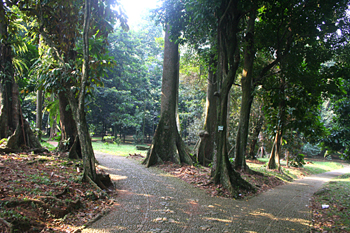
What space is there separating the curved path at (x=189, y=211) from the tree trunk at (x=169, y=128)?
106 inches

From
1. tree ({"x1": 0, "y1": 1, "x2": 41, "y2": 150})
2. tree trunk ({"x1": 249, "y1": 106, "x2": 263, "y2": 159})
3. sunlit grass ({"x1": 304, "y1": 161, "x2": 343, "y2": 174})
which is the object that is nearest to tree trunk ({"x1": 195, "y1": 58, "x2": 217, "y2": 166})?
tree ({"x1": 0, "y1": 1, "x2": 41, "y2": 150})

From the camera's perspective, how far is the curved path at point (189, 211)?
434 centimetres

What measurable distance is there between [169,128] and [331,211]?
671 centimetres

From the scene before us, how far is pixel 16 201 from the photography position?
12.5ft

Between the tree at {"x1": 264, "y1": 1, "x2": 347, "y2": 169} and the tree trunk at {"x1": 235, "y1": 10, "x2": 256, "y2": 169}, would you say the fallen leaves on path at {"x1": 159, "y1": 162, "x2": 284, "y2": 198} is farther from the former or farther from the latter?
the tree at {"x1": 264, "y1": 1, "x2": 347, "y2": 169}

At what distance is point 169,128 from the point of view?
10.9 m

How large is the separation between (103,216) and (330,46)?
36.5ft

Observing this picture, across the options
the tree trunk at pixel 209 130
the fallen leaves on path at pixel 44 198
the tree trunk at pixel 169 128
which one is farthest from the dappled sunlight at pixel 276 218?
the tree trunk at pixel 209 130

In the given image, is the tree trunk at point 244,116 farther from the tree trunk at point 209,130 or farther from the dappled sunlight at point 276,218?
the dappled sunlight at point 276,218

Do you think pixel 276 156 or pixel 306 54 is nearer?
pixel 306 54

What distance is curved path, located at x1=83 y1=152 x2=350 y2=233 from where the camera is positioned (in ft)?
14.2

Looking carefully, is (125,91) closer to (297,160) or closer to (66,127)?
(66,127)

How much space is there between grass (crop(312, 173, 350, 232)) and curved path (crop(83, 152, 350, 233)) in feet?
0.82

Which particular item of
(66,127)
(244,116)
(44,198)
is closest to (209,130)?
(244,116)
